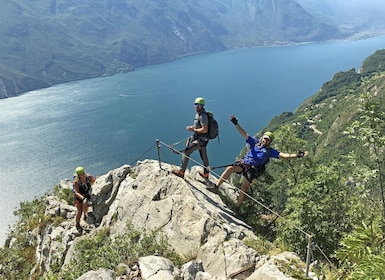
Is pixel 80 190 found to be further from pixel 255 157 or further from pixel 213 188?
pixel 255 157

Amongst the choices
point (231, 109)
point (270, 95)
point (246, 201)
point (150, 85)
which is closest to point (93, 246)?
point (246, 201)

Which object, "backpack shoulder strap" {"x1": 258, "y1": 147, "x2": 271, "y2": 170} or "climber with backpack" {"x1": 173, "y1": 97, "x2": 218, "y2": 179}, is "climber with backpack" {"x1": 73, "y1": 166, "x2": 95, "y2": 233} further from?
"backpack shoulder strap" {"x1": 258, "y1": 147, "x2": 271, "y2": 170}

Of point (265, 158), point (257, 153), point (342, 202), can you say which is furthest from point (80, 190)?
point (342, 202)

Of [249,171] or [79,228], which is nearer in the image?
[249,171]

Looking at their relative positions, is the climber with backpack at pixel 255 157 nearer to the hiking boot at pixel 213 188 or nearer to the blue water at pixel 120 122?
the hiking boot at pixel 213 188

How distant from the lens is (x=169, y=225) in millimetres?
10312

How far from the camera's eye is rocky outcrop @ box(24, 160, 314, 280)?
7.67 meters

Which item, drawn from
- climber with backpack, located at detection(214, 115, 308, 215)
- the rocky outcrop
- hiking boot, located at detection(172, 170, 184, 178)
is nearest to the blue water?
the rocky outcrop

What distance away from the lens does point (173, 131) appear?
104750 millimetres

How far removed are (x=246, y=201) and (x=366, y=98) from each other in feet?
16.4

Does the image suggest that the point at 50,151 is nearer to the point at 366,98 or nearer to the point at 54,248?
the point at 54,248

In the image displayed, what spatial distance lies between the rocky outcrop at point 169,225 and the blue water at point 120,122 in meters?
40.6

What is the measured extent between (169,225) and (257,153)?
333 cm

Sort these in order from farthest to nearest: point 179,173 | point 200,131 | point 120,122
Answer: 1. point 120,122
2. point 179,173
3. point 200,131
